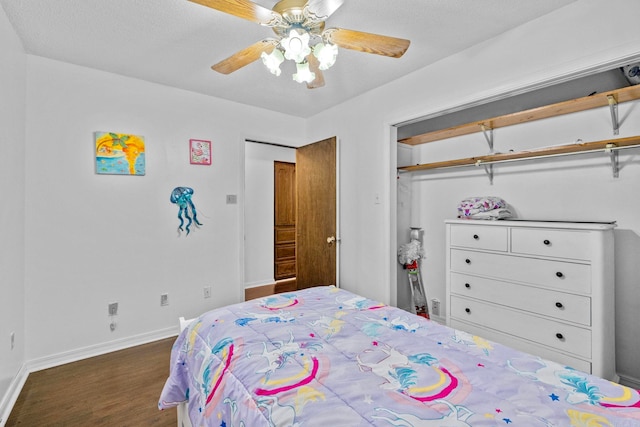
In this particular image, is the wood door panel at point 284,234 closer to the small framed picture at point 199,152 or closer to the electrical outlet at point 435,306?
the small framed picture at point 199,152

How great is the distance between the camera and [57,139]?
8.53ft

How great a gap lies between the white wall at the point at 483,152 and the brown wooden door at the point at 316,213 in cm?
14

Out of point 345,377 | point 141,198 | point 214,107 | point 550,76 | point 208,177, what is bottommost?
point 345,377

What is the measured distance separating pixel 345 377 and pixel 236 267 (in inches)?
107

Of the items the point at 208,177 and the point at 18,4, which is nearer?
the point at 18,4

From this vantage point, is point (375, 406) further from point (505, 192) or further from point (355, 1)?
point (505, 192)

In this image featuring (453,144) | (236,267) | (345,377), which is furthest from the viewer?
(236,267)

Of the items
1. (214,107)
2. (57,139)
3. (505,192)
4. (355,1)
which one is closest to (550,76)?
(505,192)

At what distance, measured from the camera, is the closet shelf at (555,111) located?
2.01m

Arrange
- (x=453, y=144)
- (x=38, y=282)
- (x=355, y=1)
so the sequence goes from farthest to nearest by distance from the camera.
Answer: (x=453, y=144), (x=38, y=282), (x=355, y=1)

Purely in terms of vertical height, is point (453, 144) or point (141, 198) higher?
point (453, 144)

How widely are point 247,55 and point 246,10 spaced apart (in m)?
0.41

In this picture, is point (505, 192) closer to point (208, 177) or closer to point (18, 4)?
point (208, 177)

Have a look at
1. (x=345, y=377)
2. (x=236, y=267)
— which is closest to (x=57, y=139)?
(x=236, y=267)
